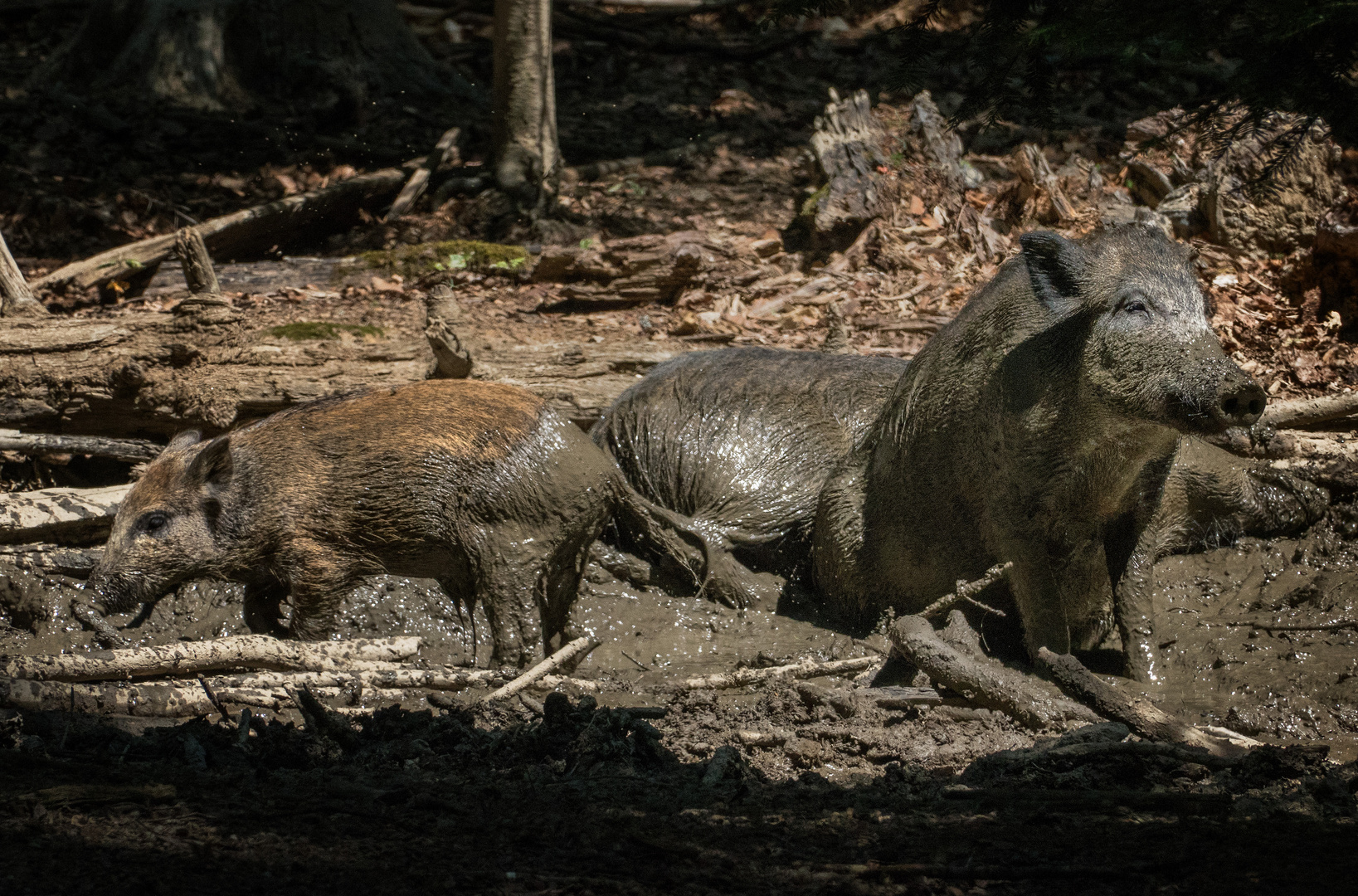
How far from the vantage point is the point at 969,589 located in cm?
562

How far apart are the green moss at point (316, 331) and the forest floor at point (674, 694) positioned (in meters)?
0.08

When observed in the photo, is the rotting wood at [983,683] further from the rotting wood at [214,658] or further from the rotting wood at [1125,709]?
the rotting wood at [214,658]

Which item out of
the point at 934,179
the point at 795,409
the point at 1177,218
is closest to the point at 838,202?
the point at 934,179

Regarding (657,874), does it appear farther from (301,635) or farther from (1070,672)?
(301,635)

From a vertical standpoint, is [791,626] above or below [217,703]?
below

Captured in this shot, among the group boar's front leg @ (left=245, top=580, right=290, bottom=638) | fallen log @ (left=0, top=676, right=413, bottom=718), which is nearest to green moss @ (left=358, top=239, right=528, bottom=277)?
boar's front leg @ (left=245, top=580, right=290, bottom=638)

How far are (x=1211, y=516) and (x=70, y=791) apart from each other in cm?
577

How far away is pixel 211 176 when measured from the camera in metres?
12.9

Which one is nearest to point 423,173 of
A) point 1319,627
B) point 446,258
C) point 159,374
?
point 446,258

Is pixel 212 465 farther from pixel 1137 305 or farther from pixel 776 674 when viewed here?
pixel 1137 305

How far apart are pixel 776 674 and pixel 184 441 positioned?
329 centimetres

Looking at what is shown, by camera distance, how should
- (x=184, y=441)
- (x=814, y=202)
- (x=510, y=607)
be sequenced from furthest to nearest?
(x=814, y=202), (x=184, y=441), (x=510, y=607)

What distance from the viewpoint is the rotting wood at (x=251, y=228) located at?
30.6 feet

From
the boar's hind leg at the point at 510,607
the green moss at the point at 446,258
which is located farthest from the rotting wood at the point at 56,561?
the green moss at the point at 446,258
